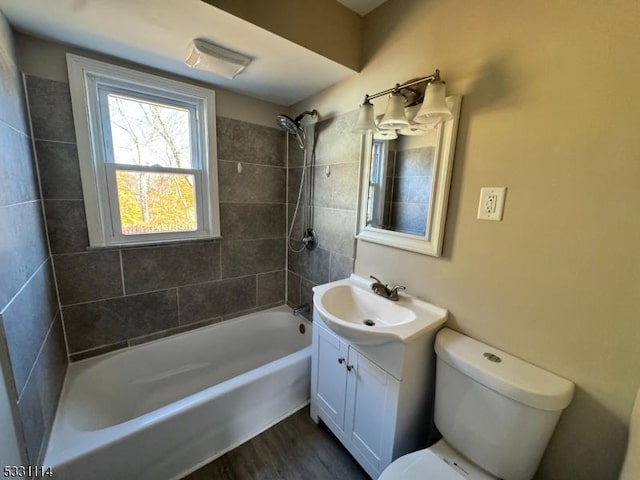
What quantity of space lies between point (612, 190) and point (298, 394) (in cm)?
182

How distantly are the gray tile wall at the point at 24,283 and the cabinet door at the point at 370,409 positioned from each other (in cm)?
127

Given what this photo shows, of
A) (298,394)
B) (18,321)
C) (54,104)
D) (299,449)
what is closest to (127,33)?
(54,104)

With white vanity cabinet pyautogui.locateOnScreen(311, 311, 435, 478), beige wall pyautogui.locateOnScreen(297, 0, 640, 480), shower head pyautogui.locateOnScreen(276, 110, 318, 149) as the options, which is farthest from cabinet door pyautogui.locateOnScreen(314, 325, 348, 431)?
shower head pyautogui.locateOnScreen(276, 110, 318, 149)

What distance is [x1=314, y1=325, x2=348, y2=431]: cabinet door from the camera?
134 cm

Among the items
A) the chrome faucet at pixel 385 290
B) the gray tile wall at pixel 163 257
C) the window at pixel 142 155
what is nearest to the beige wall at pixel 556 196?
the chrome faucet at pixel 385 290

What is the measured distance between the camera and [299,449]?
142 cm

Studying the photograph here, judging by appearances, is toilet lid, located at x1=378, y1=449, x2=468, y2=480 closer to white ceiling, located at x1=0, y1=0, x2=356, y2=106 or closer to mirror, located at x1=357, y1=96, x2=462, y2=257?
mirror, located at x1=357, y1=96, x2=462, y2=257

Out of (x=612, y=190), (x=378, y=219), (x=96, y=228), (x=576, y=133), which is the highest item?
(x=576, y=133)

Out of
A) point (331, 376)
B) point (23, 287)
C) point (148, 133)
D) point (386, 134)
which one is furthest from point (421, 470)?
point (148, 133)

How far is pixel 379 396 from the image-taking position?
1137 millimetres

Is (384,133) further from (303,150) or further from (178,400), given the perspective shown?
(178,400)

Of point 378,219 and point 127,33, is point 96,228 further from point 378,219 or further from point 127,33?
point 378,219

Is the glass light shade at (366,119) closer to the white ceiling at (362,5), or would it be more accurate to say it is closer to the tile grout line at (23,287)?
the white ceiling at (362,5)

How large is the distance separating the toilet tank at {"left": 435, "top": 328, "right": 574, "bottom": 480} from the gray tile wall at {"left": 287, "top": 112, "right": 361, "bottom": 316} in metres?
0.83
